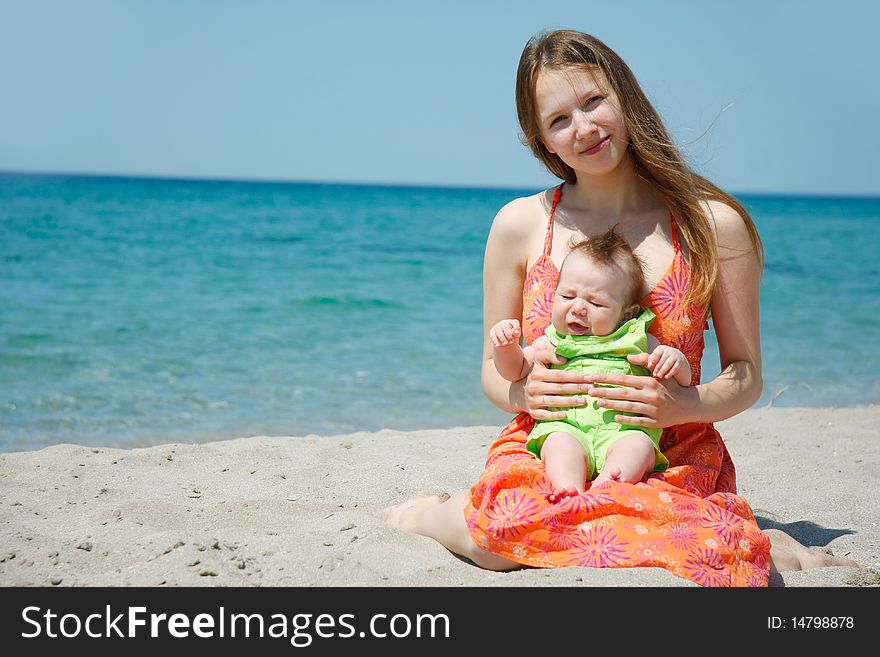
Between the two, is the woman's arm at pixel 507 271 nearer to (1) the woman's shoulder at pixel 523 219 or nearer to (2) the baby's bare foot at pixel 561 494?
(1) the woman's shoulder at pixel 523 219

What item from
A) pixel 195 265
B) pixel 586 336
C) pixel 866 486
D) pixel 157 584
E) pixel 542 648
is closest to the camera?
pixel 542 648

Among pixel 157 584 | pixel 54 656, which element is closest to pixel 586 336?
pixel 157 584

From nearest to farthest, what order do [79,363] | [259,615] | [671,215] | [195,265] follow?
[259,615] → [671,215] → [79,363] → [195,265]

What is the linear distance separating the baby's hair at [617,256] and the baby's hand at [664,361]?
0.67 ft

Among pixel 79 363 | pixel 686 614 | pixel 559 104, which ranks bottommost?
pixel 686 614

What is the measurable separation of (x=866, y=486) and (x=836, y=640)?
6.94 feet

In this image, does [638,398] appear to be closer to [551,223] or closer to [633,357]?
[633,357]

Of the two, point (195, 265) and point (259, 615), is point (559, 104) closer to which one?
point (259, 615)

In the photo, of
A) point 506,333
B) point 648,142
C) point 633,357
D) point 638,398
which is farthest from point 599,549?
point 648,142

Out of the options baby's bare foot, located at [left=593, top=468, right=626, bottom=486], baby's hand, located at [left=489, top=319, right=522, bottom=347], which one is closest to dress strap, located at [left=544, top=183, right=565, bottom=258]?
baby's hand, located at [left=489, top=319, right=522, bottom=347]

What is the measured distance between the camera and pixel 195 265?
618 inches

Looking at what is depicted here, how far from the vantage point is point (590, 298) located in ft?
9.80

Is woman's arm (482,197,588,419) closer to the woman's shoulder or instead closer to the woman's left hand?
the woman's shoulder

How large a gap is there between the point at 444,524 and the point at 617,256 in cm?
109
